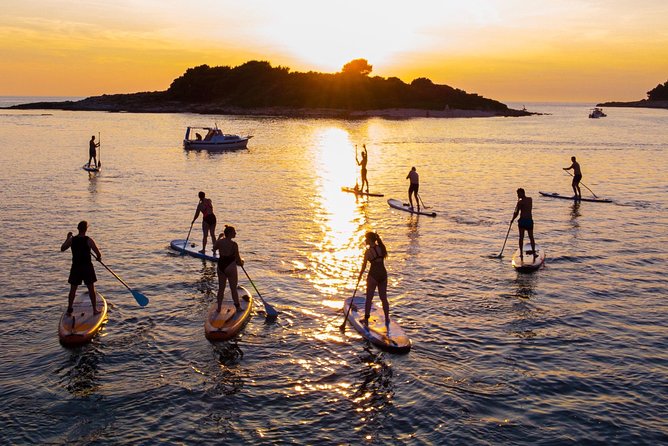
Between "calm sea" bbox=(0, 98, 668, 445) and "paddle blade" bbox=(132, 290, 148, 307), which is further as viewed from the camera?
"paddle blade" bbox=(132, 290, 148, 307)

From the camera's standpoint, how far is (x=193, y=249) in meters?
20.8

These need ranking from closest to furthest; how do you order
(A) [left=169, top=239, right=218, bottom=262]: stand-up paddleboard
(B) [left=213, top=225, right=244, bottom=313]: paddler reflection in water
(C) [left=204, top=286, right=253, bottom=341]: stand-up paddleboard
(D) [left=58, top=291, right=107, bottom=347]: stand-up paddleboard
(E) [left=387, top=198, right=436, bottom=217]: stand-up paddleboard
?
(D) [left=58, top=291, right=107, bottom=347]: stand-up paddleboard → (C) [left=204, top=286, right=253, bottom=341]: stand-up paddleboard → (B) [left=213, top=225, right=244, bottom=313]: paddler reflection in water → (A) [left=169, top=239, right=218, bottom=262]: stand-up paddleboard → (E) [left=387, top=198, right=436, bottom=217]: stand-up paddleboard

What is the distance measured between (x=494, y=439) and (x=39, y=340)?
10394mm

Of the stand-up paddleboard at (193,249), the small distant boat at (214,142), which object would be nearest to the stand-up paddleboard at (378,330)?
the stand-up paddleboard at (193,249)

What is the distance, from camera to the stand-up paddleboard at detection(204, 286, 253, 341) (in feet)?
43.4

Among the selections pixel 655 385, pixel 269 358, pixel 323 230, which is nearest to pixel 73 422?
pixel 269 358

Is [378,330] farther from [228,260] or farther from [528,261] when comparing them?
[528,261]

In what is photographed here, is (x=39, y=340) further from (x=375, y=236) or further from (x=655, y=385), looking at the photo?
(x=655, y=385)

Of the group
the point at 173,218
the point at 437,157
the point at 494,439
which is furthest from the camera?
the point at 437,157

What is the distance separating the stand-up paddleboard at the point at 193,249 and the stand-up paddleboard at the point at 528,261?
10.4 metres

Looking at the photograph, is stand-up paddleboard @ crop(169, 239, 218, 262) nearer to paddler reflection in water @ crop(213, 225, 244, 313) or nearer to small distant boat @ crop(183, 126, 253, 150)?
paddler reflection in water @ crop(213, 225, 244, 313)

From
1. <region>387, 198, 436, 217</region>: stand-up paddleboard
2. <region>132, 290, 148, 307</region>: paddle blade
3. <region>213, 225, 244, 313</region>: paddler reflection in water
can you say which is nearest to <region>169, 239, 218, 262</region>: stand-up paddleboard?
<region>132, 290, 148, 307</region>: paddle blade

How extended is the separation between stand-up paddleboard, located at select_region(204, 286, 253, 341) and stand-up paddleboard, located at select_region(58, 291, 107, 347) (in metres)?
2.59

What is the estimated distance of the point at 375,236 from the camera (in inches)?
509
